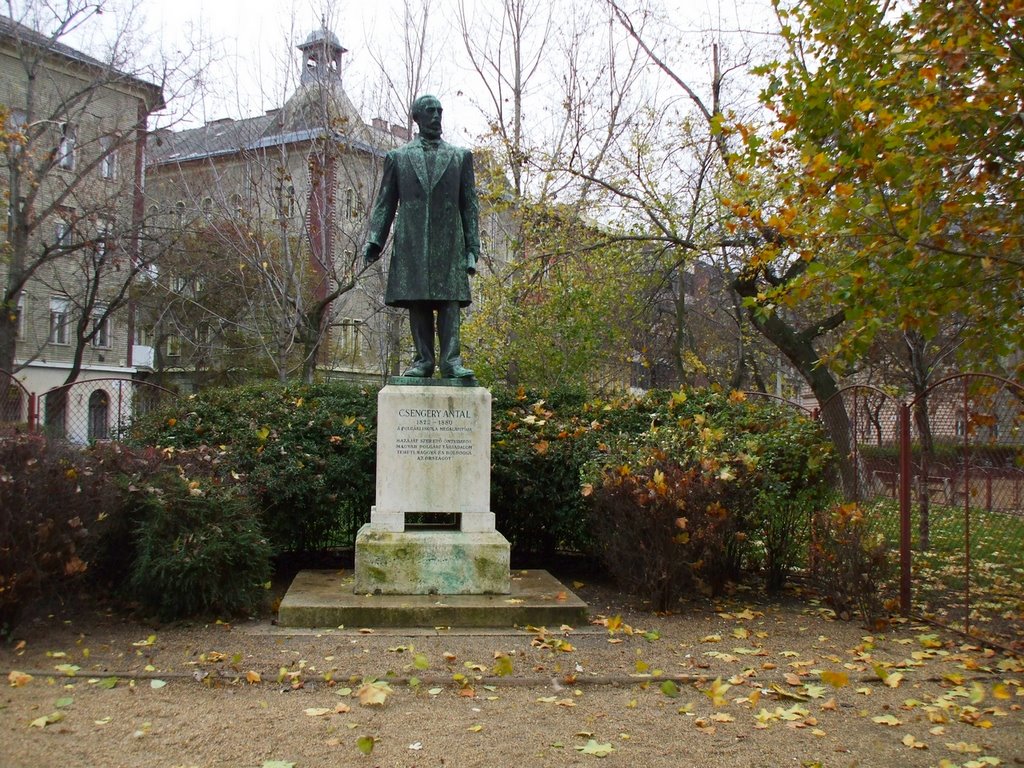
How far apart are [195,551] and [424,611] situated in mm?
1727

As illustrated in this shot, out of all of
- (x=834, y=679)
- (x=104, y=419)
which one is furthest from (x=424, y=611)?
(x=104, y=419)

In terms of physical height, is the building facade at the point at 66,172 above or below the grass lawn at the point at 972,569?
above

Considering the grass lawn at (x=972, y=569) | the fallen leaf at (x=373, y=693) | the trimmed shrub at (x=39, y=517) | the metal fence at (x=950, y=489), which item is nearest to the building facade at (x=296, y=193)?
the trimmed shrub at (x=39, y=517)

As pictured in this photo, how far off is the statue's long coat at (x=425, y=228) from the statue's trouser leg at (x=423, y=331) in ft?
0.76

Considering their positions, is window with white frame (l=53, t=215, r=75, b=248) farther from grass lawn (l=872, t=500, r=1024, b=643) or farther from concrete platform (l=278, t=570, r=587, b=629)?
grass lawn (l=872, t=500, r=1024, b=643)

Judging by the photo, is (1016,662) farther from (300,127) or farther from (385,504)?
(300,127)

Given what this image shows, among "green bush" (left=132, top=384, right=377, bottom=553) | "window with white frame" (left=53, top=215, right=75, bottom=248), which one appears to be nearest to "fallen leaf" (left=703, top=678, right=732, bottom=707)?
"green bush" (left=132, top=384, right=377, bottom=553)

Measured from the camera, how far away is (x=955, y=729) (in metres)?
4.53

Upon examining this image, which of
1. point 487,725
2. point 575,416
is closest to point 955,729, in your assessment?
point 487,725

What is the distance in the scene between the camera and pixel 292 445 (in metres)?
8.52

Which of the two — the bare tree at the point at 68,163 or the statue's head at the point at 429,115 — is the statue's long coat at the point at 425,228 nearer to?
the statue's head at the point at 429,115

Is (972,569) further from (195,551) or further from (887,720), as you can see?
(195,551)

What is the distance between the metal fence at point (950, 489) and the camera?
6.98m

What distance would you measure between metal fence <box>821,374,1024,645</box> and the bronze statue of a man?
372cm
